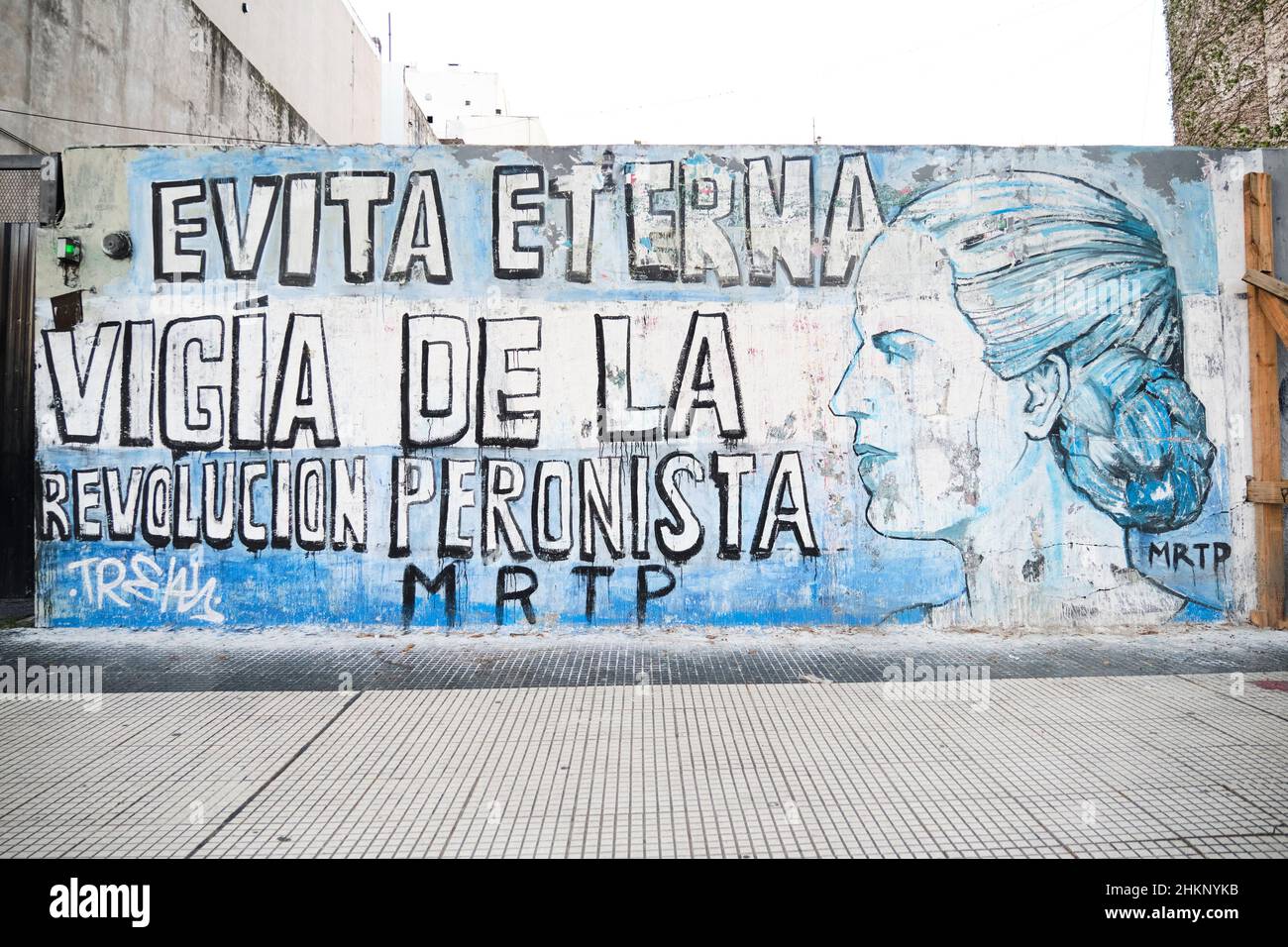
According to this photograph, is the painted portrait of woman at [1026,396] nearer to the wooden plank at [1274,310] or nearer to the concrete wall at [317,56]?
the wooden plank at [1274,310]

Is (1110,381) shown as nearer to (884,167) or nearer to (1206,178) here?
(1206,178)

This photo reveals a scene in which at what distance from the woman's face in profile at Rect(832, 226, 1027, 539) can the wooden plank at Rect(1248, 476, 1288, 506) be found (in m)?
1.90

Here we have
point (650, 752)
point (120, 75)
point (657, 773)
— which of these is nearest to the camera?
point (657, 773)

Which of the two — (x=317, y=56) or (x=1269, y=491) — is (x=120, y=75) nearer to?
(x=317, y=56)

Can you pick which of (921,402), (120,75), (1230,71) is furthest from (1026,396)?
(120,75)

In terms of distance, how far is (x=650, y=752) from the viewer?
4.19 metres

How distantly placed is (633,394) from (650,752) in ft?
10.7

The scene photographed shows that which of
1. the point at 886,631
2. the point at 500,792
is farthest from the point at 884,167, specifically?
the point at 500,792

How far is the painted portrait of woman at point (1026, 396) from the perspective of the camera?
6.71m

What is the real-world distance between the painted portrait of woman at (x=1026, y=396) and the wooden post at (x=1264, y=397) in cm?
46

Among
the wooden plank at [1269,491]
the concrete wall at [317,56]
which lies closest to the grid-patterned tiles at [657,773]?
the wooden plank at [1269,491]

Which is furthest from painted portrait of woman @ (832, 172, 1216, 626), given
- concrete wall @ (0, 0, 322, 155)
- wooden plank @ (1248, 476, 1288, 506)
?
concrete wall @ (0, 0, 322, 155)

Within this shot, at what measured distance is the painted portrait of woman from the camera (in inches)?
264

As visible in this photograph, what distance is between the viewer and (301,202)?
6.71 metres
